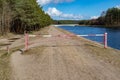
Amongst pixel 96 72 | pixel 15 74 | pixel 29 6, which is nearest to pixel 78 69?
pixel 96 72

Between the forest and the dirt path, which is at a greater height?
the forest

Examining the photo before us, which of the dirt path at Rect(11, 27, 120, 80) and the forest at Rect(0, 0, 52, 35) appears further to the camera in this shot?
the forest at Rect(0, 0, 52, 35)

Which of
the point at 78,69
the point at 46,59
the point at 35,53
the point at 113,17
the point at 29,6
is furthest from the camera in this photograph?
the point at 113,17

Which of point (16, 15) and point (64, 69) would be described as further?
point (16, 15)

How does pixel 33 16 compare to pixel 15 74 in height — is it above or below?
above

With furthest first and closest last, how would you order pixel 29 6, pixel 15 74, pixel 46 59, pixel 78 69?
pixel 29 6 → pixel 46 59 → pixel 78 69 → pixel 15 74

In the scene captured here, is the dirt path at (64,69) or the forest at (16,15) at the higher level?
the forest at (16,15)

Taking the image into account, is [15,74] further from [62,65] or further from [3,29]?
[3,29]

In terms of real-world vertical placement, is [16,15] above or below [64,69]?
above

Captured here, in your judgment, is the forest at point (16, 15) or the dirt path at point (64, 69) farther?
the forest at point (16, 15)

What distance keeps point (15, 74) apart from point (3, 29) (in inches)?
1240

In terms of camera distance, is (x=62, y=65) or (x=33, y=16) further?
(x=33, y=16)

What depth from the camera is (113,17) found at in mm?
166875

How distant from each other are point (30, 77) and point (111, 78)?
10.1 ft
